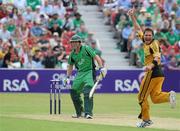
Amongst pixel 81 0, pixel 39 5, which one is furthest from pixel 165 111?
pixel 81 0

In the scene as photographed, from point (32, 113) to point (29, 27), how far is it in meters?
11.6

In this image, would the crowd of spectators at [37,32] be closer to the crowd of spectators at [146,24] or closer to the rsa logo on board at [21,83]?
the rsa logo on board at [21,83]

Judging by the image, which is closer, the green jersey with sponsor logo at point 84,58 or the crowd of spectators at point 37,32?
the green jersey with sponsor logo at point 84,58

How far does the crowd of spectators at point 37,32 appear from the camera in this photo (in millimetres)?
29250

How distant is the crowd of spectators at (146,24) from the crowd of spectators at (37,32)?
1911 millimetres

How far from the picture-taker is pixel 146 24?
32656 mm

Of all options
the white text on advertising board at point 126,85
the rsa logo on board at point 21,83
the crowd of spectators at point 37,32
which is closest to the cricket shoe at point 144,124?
the rsa logo on board at point 21,83

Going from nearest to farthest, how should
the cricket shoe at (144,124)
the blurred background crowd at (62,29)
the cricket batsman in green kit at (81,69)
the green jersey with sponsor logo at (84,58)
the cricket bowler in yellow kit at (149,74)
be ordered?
the cricket shoe at (144,124)
the cricket bowler in yellow kit at (149,74)
the cricket batsman in green kit at (81,69)
the green jersey with sponsor logo at (84,58)
the blurred background crowd at (62,29)

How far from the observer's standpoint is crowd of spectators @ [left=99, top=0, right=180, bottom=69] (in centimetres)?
3104

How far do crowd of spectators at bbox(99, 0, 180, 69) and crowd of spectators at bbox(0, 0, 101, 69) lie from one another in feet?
6.27

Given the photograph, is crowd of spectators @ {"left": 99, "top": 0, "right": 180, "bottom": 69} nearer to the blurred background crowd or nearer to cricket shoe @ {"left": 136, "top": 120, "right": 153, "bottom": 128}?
the blurred background crowd

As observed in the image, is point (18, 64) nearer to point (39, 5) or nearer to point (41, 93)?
point (41, 93)

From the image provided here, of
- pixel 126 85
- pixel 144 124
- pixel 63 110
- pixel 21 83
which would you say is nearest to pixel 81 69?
pixel 63 110

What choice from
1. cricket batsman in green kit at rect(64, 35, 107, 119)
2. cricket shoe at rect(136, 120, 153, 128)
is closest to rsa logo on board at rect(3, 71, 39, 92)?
cricket batsman in green kit at rect(64, 35, 107, 119)
